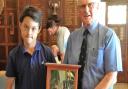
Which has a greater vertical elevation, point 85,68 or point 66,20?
point 66,20

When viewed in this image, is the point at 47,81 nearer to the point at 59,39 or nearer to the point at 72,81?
the point at 72,81

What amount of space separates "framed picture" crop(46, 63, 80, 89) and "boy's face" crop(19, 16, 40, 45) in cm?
20

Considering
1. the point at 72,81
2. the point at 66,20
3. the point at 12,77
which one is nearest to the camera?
the point at 72,81

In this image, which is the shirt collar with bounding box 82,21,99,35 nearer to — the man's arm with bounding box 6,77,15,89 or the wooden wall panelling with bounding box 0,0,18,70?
the man's arm with bounding box 6,77,15,89

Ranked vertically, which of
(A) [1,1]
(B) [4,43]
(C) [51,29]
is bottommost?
(B) [4,43]

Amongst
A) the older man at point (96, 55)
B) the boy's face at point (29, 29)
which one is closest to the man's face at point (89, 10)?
the older man at point (96, 55)

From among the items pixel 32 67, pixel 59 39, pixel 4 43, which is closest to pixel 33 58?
pixel 32 67

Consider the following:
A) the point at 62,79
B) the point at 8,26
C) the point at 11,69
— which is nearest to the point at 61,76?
the point at 62,79

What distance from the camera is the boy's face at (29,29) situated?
145 cm

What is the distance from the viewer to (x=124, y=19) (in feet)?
17.9

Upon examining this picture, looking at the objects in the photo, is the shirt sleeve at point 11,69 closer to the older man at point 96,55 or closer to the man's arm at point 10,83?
the man's arm at point 10,83

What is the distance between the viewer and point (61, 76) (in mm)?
1407

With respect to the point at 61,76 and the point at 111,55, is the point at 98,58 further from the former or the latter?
the point at 61,76

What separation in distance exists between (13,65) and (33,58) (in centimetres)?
14
